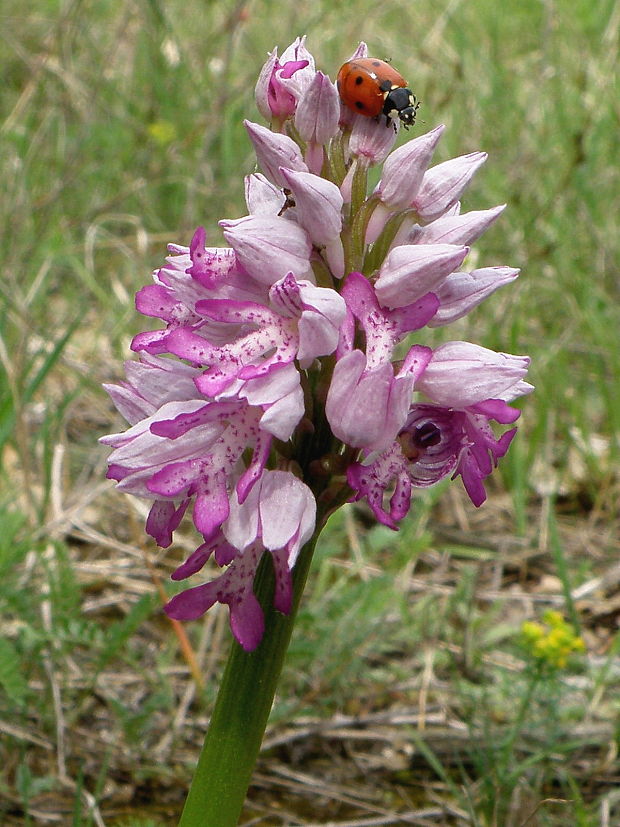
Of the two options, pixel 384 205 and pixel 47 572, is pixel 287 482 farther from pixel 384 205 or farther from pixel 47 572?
pixel 47 572

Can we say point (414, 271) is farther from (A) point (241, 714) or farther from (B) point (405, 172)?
(A) point (241, 714)

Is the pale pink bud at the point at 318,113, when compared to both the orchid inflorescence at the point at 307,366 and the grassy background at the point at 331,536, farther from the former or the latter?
the grassy background at the point at 331,536

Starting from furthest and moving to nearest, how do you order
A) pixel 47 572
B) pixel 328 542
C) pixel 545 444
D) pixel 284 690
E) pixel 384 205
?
pixel 545 444
pixel 328 542
pixel 284 690
pixel 47 572
pixel 384 205

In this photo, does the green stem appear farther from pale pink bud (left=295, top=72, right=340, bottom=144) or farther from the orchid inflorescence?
pale pink bud (left=295, top=72, right=340, bottom=144)

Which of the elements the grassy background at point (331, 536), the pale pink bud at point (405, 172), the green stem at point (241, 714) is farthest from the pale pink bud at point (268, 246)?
the grassy background at point (331, 536)

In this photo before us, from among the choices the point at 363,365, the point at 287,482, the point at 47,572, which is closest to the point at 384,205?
the point at 363,365

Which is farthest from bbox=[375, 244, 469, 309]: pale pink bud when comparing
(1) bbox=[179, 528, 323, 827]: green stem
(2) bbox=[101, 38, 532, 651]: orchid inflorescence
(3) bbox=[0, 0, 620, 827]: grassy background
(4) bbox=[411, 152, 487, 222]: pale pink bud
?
(3) bbox=[0, 0, 620, 827]: grassy background
